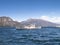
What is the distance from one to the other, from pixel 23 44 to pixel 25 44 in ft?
1.41

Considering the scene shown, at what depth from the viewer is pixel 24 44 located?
126 ft

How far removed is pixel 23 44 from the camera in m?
38.5

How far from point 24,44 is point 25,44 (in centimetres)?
22

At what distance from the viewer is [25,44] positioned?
38.4 meters

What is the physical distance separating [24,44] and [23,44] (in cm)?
21
